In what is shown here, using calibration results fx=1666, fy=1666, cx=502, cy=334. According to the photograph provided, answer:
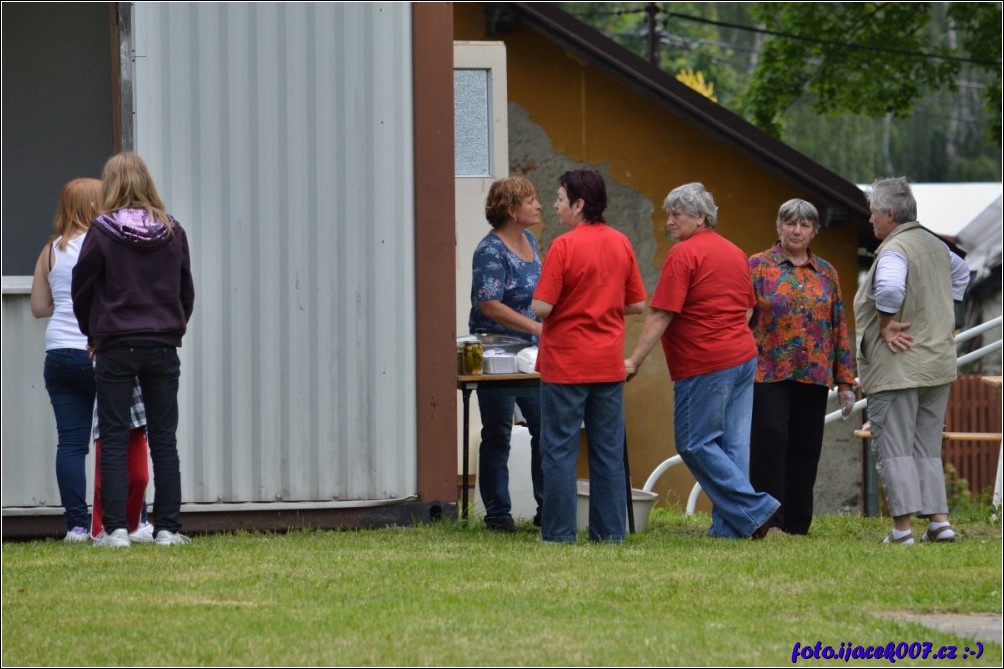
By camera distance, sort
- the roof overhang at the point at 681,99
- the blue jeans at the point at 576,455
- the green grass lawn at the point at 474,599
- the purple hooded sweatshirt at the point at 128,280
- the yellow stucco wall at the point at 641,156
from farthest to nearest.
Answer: the yellow stucco wall at the point at 641,156 < the roof overhang at the point at 681,99 < the blue jeans at the point at 576,455 < the purple hooded sweatshirt at the point at 128,280 < the green grass lawn at the point at 474,599

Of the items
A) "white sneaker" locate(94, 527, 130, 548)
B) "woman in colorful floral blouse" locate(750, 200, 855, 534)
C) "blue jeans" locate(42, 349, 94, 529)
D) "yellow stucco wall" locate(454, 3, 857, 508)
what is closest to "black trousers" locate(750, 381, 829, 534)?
"woman in colorful floral blouse" locate(750, 200, 855, 534)

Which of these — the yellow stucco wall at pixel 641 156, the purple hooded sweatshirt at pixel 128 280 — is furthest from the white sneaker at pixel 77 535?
the yellow stucco wall at pixel 641 156

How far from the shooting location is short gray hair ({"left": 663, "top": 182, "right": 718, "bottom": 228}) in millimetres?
7844

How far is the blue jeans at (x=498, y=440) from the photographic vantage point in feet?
26.8

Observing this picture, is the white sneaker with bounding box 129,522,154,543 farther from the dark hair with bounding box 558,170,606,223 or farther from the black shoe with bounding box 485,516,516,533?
the dark hair with bounding box 558,170,606,223

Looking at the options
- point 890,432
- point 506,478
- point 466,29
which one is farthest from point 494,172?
point 890,432

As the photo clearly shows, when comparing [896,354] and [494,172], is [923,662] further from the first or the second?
[494,172]

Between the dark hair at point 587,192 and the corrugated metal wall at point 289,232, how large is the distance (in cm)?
105

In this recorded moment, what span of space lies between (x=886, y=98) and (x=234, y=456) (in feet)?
49.9

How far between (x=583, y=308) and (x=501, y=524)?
4.66ft

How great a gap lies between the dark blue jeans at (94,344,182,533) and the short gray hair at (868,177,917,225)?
3324 mm

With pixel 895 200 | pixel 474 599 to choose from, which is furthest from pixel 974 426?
pixel 474 599

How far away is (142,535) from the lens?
734 cm

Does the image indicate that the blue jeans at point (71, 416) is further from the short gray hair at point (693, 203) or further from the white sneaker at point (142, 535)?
the short gray hair at point (693, 203)
